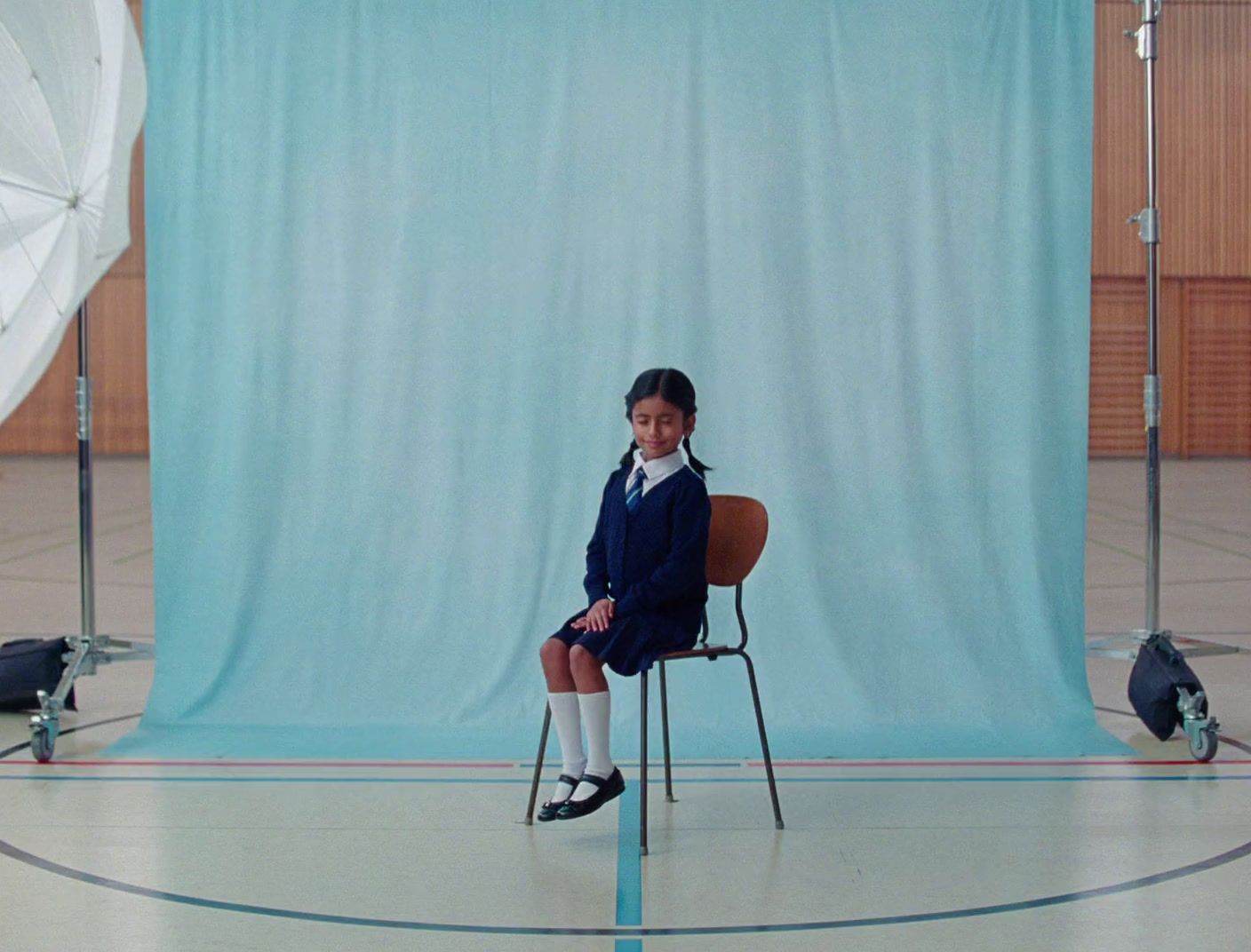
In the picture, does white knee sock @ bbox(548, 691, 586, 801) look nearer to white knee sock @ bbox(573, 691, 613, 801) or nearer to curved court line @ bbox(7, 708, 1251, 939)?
white knee sock @ bbox(573, 691, 613, 801)

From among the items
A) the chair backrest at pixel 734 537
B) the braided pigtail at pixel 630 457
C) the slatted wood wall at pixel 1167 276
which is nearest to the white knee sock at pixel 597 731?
the chair backrest at pixel 734 537

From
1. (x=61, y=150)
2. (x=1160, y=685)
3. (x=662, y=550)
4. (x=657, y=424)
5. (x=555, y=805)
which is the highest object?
(x=61, y=150)

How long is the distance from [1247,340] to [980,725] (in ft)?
46.7

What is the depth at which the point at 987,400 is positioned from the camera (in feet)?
13.5

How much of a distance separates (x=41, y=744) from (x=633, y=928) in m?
1.89

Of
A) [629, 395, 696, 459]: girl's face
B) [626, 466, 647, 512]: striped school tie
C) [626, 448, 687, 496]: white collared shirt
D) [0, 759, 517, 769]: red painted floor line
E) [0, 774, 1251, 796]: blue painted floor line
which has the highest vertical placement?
[629, 395, 696, 459]: girl's face

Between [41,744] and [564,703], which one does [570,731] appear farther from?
[41,744]

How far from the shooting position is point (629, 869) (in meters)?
2.91

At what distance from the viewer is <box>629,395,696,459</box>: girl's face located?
3.23 m

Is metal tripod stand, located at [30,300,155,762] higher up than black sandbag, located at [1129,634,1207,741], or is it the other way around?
metal tripod stand, located at [30,300,155,762]

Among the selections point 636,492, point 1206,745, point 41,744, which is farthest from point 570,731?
point 1206,745

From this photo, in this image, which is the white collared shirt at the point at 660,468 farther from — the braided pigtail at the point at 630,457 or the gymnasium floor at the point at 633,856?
the gymnasium floor at the point at 633,856

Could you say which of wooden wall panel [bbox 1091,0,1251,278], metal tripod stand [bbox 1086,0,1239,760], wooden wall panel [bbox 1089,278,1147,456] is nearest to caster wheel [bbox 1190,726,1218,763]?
metal tripod stand [bbox 1086,0,1239,760]

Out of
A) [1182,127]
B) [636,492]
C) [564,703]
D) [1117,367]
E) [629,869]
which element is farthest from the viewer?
[1117,367]
